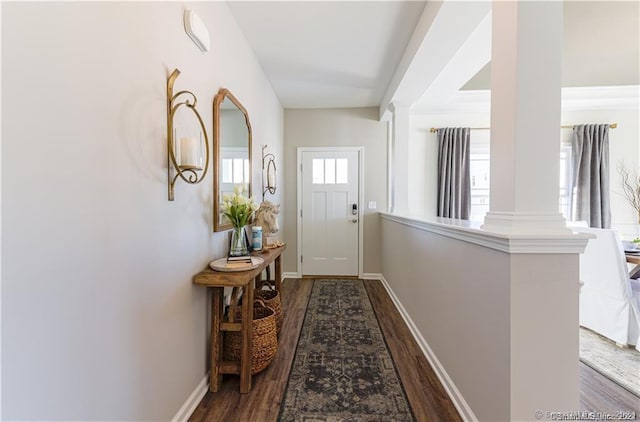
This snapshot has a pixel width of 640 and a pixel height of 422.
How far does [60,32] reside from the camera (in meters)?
0.75

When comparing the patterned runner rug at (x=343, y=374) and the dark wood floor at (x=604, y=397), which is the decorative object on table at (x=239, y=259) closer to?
the patterned runner rug at (x=343, y=374)

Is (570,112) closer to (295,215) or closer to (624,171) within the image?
(624,171)

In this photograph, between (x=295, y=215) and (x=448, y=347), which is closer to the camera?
(x=448, y=347)

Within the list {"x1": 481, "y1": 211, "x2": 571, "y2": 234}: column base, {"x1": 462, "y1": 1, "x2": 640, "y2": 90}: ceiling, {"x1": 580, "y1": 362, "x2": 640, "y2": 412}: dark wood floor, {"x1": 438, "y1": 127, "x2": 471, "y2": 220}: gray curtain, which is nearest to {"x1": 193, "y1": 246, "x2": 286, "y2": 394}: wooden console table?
{"x1": 481, "y1": 211, "x2": 571, "y2": 234}: column base

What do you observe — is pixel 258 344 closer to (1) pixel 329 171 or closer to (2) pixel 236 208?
(2) pixel 236 208

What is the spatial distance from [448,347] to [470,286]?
52cm

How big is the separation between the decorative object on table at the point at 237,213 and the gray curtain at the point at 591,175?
4.51 m

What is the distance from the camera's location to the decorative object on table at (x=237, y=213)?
5.82 ft

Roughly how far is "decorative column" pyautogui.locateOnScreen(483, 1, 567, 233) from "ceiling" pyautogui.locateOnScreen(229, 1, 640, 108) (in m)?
0.72

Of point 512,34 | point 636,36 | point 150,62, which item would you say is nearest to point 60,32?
point 150,62

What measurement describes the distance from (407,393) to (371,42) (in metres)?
2.65

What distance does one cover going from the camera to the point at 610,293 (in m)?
2.11

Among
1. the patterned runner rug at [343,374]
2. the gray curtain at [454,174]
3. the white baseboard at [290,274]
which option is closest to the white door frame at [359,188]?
the white baseboard at [290,274]

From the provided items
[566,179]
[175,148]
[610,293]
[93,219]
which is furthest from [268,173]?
[566,179]
